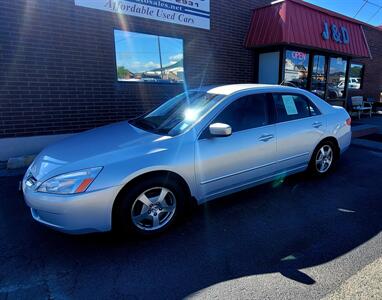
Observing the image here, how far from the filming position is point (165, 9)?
7.04 metres

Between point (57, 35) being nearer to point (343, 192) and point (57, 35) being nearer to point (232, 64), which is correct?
point (232, 64)

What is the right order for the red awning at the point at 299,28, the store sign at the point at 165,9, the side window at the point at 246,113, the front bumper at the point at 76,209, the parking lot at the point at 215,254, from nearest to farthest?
the parking lot at the point at 215,254
the front bumper at the point at 76,209
the side window at the point at 246,113
the store sign at the point at 165,9
the red awning at the point at 299,28

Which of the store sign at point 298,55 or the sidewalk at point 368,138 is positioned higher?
the store sign at point 298,55

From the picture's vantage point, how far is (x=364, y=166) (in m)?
5.44

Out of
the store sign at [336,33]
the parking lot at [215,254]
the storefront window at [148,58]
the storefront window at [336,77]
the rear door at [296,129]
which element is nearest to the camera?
the parking lot at [215,254]

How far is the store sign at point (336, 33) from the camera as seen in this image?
28.8 feet

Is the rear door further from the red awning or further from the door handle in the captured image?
the red awning

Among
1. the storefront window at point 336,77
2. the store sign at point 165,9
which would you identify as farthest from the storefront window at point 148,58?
the storefront window at point 336,77

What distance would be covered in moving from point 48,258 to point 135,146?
4.49ft

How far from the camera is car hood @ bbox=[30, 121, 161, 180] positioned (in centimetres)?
273

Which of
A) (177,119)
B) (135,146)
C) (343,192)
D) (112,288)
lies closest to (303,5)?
(343,192)

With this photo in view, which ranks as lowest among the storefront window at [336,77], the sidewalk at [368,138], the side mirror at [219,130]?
the sidewalk at [368,138]

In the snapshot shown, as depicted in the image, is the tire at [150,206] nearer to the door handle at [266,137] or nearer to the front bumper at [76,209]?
the front bumper at [76,209]

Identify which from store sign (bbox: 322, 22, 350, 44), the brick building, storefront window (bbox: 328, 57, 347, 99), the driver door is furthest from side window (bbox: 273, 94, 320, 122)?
storefront window (bbox: 328, 57, 347, 99)
